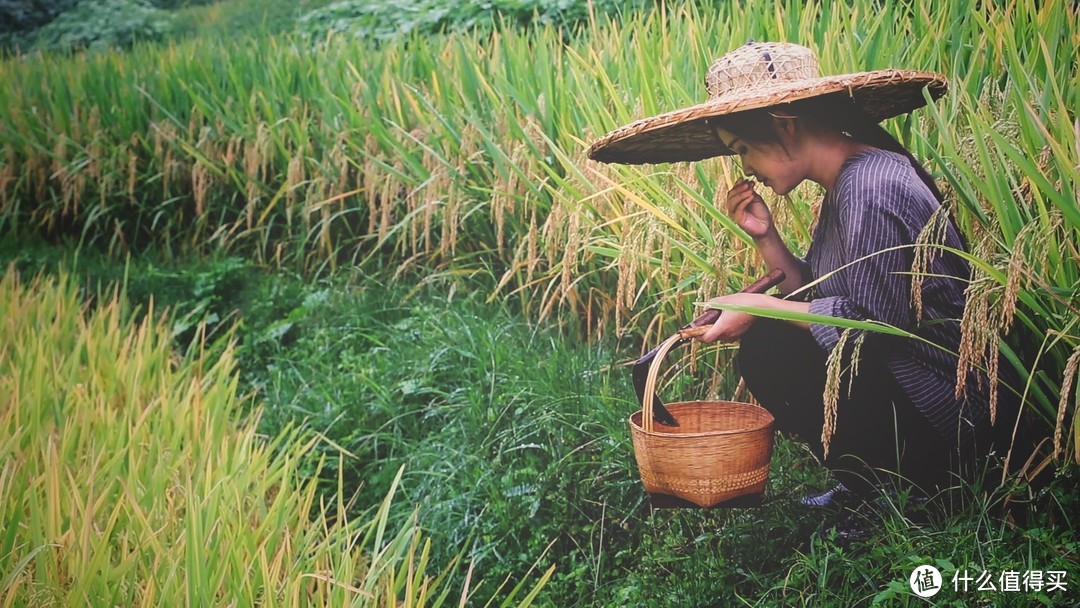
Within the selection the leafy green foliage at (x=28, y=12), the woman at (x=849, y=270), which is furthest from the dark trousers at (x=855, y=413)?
the leafy green foliage at (x=28, y=12)

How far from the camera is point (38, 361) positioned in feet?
8.79

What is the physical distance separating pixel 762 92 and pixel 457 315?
124cm

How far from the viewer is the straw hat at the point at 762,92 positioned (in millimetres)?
1652

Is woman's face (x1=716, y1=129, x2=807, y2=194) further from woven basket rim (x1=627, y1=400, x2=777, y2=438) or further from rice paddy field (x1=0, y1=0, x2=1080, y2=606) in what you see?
woven basket rim (x1=627, y1=400, x2=777, y2=438)

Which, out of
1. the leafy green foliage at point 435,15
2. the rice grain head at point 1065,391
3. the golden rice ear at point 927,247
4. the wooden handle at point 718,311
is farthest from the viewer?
the leafy green foliage at point 435,15

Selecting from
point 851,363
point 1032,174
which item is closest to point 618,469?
point 851,363

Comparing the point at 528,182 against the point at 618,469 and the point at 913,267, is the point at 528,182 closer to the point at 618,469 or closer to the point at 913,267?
the point at 618,469

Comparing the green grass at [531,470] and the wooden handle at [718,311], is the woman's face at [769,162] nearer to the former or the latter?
the wooden handle at [718,311]

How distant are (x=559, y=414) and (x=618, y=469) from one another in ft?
0.73

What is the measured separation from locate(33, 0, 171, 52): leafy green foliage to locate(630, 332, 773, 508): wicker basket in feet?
11.3

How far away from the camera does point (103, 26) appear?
448cm

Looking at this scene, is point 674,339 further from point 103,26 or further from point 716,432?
point 103,26

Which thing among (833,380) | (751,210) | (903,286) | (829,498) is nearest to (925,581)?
(829,498)

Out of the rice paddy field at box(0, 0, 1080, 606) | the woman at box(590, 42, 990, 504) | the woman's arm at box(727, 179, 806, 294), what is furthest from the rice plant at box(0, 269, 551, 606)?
the woman's arm at box(727, 179, 806, 294)
